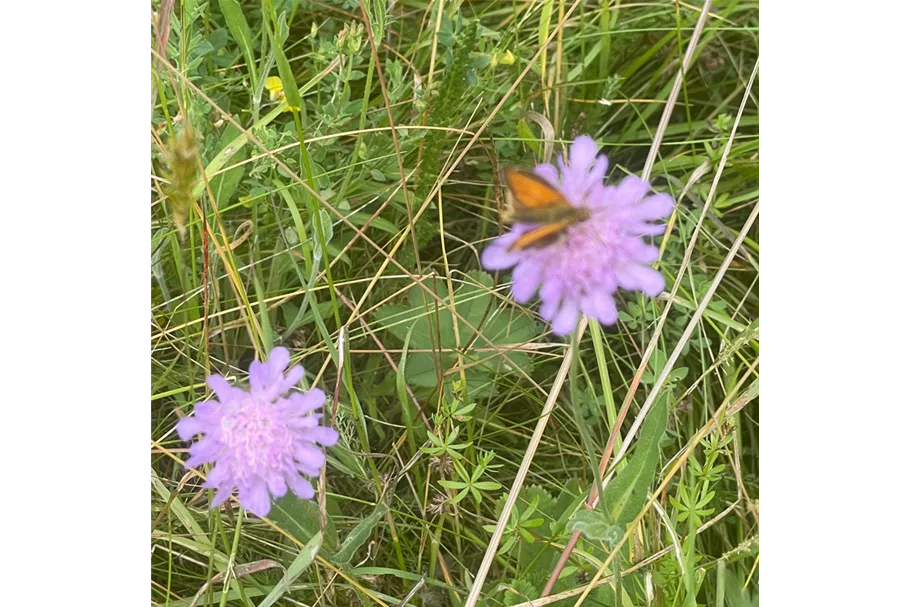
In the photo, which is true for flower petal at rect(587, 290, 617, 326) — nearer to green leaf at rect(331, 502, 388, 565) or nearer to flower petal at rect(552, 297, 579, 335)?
flower petal at rect(552, 297, 579, 335)

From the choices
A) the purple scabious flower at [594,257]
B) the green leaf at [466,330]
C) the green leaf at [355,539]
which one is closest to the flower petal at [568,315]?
the purple scabious flower at [594,257]

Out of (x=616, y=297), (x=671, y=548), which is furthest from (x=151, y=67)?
(x=671, y=548)

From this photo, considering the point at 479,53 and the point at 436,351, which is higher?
the point at 479,53

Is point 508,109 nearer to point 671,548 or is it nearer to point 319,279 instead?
point 319,279

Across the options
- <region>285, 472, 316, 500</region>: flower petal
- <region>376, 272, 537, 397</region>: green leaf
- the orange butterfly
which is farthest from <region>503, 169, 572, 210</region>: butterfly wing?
<region>285, 472, 316, 500</region>: flower petal

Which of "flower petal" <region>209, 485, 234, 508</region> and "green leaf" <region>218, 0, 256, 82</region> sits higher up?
"green leaf" <region>218, 0, 256, 82</region>

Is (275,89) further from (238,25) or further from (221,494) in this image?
(221,494)
